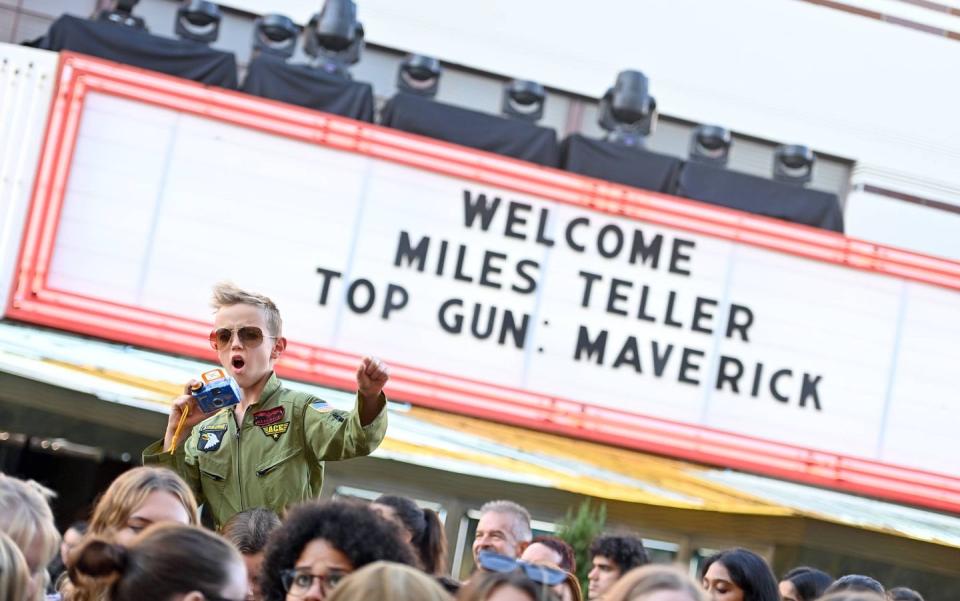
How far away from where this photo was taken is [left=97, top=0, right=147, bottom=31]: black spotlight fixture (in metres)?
10.7

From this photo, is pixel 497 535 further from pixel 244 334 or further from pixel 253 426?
pixel 244 334

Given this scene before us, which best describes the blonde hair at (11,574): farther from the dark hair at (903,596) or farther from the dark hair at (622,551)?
the dark hair at (903,596)

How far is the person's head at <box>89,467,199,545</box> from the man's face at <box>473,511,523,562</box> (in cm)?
223

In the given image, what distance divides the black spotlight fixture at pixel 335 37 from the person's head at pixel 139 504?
22.1ft

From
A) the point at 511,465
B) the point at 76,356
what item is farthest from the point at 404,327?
the point at 76,356

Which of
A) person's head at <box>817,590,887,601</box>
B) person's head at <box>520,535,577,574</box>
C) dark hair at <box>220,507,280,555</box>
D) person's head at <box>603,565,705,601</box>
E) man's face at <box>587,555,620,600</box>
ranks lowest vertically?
man's face at <box>587,555,620,600</box>

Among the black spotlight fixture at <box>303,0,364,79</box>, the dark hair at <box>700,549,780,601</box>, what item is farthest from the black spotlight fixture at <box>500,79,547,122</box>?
the dark hair at <box>700,549,780,601</box>

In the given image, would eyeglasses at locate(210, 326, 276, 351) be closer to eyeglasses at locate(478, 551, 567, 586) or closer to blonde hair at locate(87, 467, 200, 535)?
blonde hair at locate(87, 467, 200, 535)

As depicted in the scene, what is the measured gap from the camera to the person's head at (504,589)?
3307 mm

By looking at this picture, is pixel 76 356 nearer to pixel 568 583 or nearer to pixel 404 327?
pixel 404 327

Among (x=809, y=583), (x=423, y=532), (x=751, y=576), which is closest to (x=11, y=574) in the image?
(x=423, y=532)

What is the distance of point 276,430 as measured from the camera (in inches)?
193

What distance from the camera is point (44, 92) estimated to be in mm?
9711

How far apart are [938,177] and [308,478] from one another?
1028 centimetres
